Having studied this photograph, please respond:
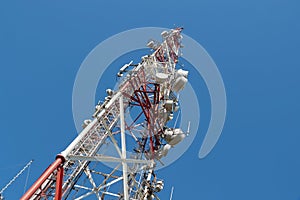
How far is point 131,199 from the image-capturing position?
11461 millimetres

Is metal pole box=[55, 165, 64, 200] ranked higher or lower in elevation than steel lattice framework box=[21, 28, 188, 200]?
lower

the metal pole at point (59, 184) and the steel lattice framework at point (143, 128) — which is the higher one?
the steel lattice framework at point (143, 128)

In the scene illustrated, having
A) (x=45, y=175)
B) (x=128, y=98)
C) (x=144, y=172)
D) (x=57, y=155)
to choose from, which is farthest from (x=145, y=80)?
(x=45, y=175)

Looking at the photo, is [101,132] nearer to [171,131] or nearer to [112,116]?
[112,116]

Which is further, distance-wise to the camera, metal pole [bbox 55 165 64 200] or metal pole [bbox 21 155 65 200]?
metal pole [bbox 55 165 64 200]

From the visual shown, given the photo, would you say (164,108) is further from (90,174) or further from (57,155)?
(57,155)

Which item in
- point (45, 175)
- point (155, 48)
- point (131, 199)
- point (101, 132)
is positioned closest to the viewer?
point (45, 175)

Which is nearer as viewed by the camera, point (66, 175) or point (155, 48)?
point (66, 175)

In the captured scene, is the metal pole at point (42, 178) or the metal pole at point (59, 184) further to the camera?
the metal pole at point (59, 184)

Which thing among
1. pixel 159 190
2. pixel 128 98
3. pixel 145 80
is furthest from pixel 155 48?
pixel 159 190

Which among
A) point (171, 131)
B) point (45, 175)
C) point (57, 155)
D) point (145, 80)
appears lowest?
point (45, 175)

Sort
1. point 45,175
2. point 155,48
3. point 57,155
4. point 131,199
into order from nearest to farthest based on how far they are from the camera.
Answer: point 45,175, point 57,155, point 131,199, point 155,48

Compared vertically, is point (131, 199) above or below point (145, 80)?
below

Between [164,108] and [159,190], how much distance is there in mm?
3270
